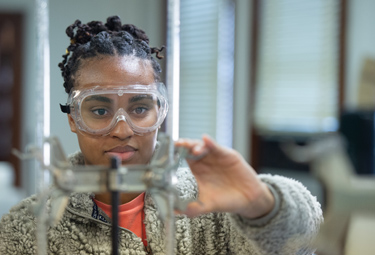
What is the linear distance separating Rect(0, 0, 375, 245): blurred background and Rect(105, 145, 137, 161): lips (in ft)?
4.77

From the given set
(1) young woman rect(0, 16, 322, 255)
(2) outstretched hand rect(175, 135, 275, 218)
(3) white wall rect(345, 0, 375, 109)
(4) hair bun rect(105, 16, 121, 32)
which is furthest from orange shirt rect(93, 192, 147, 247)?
(3) white wall rect(345, 0, 375, 109)

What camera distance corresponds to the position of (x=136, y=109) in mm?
901

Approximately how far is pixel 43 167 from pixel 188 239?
1.36 ft

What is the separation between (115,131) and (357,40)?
6.48 ft

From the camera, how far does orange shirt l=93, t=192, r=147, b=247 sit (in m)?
1.02

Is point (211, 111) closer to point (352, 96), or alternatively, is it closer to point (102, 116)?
point (352, 96)

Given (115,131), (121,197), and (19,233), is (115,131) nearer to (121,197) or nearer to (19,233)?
(121,197)

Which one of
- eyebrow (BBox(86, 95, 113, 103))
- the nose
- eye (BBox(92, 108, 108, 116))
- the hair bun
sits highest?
the hair bun

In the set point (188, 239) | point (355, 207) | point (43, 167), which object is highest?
point (43, 167)

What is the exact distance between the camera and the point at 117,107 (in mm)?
879

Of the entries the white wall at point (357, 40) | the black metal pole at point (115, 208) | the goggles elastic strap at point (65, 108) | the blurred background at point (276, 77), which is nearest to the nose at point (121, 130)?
the goggles elastic strap at point (65, 108)

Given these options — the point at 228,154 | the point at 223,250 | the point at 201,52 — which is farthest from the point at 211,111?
the point at 228,154

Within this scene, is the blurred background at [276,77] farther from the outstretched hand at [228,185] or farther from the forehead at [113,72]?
the outstretched hand at [228,185]

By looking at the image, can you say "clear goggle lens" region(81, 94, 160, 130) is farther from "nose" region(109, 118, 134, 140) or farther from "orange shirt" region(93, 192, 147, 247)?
"orange shirt" region(93, 192, 147, 247)
